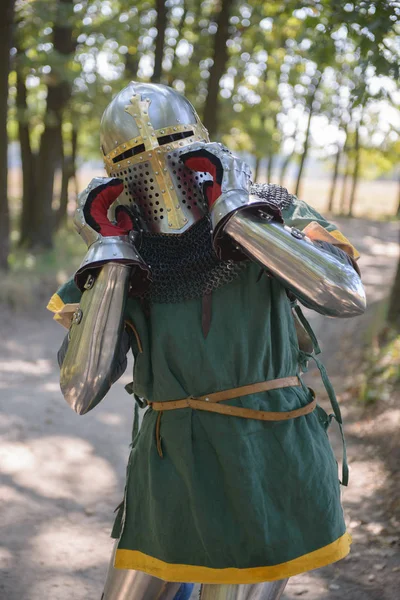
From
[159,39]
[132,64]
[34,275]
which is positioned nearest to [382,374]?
[34,275]

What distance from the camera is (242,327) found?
206 cm

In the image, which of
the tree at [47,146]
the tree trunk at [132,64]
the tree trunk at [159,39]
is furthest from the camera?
the tree trunk at [132,64]

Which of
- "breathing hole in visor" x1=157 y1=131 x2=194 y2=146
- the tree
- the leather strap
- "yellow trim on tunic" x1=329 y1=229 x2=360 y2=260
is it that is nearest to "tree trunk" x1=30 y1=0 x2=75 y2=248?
the tree

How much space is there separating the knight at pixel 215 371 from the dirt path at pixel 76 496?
1749 millimetres

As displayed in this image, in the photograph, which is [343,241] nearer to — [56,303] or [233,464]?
[233,464]

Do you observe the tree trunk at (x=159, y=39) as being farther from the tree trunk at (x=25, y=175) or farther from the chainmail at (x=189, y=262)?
the chainmail at (x=189, y=262)

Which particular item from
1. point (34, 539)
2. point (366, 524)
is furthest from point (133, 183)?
point (366, 524)

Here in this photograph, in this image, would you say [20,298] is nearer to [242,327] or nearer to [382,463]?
[382,463]

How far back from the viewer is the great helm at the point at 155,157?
2.28m

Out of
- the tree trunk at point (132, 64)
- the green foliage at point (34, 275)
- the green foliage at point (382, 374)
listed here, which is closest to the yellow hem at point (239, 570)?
the green foliage at point (382, 374)

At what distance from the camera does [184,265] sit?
224 cm

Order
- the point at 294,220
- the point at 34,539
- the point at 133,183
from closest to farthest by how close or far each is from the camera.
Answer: the point at 294,220
the point at 133,183
the point at 34,539

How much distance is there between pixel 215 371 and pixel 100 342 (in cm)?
34

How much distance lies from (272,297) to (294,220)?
0.84ft
